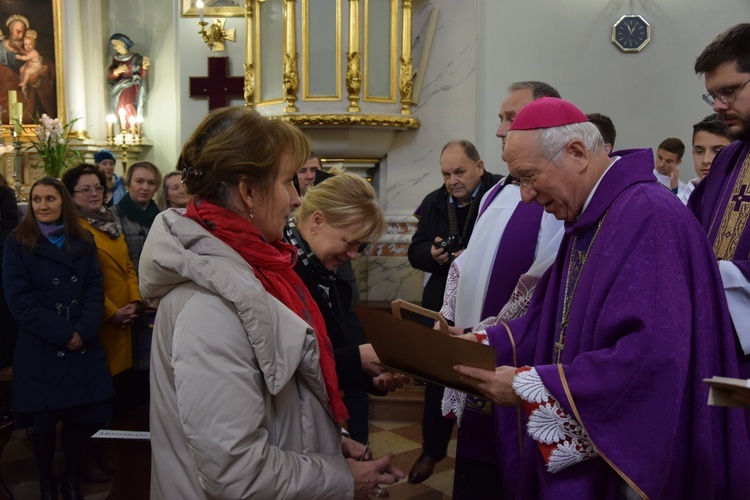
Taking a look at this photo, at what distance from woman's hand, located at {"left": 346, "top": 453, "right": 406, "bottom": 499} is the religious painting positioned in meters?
9.24

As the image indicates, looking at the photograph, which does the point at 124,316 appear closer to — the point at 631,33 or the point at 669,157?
the point at 669,157

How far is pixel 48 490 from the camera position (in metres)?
3.70

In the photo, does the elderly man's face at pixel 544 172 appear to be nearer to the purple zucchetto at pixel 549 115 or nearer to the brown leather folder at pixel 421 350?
the purple zucchetto at pixel 549 115

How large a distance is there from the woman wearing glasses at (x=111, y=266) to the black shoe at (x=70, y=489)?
0.66 metres

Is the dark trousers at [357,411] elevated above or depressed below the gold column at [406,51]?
below

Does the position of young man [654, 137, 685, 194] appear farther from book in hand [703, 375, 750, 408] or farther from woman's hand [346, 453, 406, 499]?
book in hand [703, 375, 750, 408]

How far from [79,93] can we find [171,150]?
57.3 inches

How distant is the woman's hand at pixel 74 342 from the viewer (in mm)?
3801

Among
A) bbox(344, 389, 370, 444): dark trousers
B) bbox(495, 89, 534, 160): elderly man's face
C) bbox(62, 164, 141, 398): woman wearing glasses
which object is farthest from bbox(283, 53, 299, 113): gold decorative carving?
bbox(495, 89, 534, 160): elderly man's face

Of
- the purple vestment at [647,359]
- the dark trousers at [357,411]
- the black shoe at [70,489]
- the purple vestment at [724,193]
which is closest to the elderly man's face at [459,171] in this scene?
the dark trousers at [357,411]

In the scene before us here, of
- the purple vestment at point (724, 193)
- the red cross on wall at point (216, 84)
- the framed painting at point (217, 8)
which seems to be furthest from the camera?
the framed painting at point (217, 8)

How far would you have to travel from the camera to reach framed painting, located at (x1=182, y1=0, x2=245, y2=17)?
819 cm

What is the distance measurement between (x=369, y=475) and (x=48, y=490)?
2533 millimetres

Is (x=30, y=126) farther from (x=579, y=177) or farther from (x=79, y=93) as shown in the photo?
(x=579, y=177)
